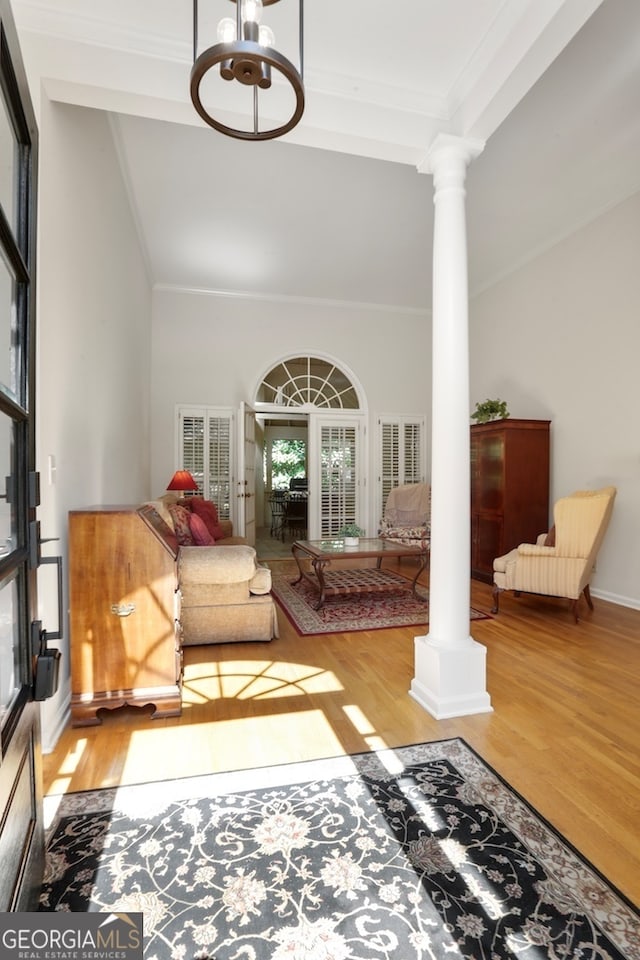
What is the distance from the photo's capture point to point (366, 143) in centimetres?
264

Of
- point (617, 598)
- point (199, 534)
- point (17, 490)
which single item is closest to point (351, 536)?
point (199, 534)

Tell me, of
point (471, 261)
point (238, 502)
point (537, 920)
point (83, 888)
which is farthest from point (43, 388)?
point (471, 261)

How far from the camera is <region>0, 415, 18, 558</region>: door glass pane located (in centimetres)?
105

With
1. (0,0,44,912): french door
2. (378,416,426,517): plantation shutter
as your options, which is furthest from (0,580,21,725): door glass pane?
(378,416,426,517): plantation shutter

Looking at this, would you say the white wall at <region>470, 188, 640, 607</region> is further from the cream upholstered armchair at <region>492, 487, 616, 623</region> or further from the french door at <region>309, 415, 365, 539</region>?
the french door at <region>309, 415, 365, 539</region>

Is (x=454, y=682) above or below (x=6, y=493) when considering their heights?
below

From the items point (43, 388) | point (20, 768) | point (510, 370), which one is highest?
point (510, 370)

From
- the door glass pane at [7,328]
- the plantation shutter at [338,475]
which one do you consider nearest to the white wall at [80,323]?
the door glass pane at [7,328]

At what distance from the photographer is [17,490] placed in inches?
45.5

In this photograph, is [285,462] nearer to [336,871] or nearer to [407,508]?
[407,508]

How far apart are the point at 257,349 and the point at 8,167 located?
5.97m

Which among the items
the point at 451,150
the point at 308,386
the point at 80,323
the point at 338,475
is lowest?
the point at 338,475

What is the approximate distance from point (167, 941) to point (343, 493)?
20.5ft

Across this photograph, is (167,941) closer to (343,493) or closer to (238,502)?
(238,502)
